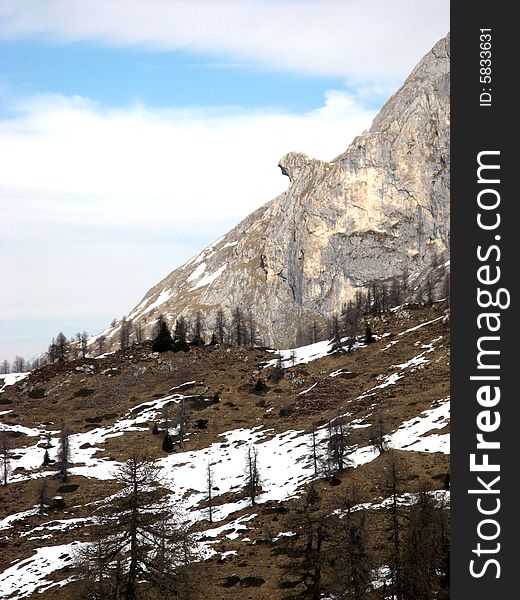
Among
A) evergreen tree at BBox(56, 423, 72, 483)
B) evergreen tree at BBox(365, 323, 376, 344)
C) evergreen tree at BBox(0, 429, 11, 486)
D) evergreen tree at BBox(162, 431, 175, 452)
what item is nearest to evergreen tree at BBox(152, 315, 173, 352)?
evergreen tree at BBox(365, 323, 376, 344)

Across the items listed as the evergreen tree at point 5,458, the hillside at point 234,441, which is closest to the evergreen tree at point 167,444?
the hillside at point 234,441

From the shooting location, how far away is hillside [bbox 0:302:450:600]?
4750cm

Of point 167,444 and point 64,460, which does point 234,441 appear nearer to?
point 167,444

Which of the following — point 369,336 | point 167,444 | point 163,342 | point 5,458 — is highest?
point 369,336

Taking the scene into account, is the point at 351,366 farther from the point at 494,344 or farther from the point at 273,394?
the point at 494,344

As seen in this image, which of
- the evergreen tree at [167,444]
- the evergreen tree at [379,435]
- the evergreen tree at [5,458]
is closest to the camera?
the evergreen tree at [379,435]

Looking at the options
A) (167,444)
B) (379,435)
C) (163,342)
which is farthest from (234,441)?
(163,342)

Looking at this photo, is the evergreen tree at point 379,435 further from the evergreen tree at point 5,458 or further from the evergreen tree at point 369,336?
the evergreen tree at point 369,336

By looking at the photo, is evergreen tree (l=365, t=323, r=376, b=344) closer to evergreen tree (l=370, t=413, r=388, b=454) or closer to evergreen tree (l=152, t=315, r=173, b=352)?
evergreen tree (l=152, t=315, r=173, b=352)

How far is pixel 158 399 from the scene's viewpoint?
108375 millimetres

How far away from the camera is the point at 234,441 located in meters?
84.1

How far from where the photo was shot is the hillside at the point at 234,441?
156 ft

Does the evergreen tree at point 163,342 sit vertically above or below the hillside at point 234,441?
above

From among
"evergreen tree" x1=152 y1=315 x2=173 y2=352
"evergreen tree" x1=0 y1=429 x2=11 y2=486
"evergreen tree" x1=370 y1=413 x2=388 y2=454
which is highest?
"evergreen tree" x1=152 y1=315 x2=173 y2=352
